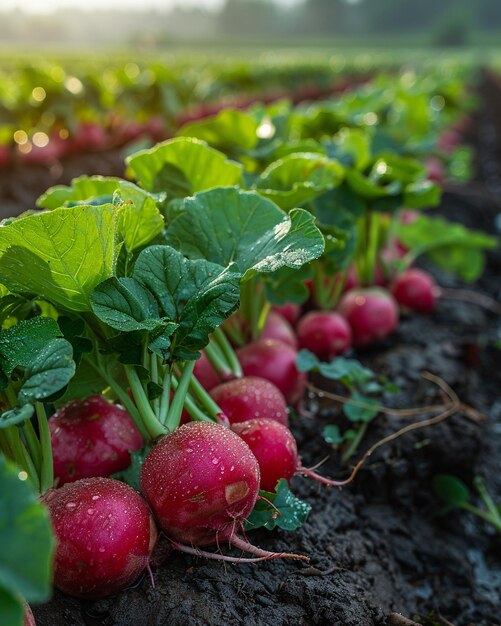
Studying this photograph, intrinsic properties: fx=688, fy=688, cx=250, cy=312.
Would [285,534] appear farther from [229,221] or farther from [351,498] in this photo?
[229,221]

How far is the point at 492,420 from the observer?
3086 millimetres

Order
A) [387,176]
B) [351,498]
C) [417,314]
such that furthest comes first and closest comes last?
[417,314] → [387,176] → [351,498]

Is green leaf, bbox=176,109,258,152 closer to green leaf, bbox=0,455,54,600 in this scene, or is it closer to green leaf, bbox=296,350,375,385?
green leaf, bbox=296,350,375,385

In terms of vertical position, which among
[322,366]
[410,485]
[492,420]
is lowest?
[492,420]

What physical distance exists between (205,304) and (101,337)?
0.26 meters

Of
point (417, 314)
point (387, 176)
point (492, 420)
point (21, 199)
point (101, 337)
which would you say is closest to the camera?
point (101, 337)

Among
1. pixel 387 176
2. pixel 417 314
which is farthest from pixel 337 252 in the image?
pixel 417 314

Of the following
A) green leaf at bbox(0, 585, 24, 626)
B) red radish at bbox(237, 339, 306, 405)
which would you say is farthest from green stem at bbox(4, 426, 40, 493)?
red radish at bbox(237, 339, 306, 405)

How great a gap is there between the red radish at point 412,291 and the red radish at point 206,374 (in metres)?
1.58

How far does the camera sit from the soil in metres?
1.39

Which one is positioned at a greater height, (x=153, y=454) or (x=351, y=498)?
(x=153, y=454)

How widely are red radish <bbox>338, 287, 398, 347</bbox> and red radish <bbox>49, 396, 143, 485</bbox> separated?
1.45m

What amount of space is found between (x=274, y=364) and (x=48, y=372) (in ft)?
3.15

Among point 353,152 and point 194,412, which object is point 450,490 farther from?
point 353,152
